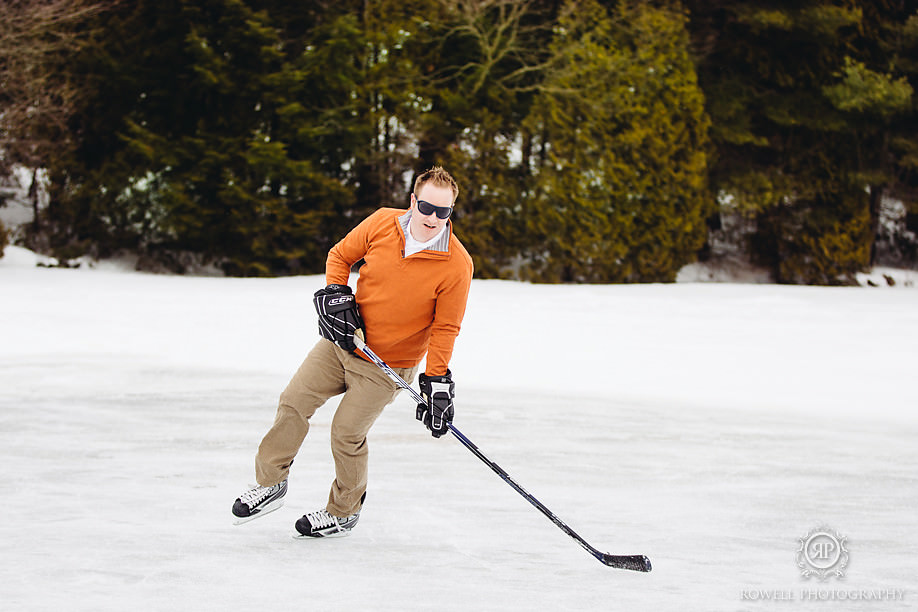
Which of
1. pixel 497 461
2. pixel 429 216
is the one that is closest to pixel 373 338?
pixel 429 216

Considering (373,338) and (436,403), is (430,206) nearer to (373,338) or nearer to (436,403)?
(373,338)

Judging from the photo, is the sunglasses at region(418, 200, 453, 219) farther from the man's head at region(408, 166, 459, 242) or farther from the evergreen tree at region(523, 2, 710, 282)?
the evergreen tree at region(523, 2, 710, 282)

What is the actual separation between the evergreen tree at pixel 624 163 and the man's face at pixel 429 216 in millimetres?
9360

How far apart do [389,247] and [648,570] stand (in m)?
1.48

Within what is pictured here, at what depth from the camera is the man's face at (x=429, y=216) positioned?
360 cm

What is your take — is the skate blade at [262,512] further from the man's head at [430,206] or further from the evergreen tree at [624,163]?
the evergreen tree at [624,163]

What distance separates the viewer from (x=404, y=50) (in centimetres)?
1503

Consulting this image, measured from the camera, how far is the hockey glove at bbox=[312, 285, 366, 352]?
3.60 meters

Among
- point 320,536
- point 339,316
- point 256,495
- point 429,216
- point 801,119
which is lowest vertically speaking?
point 320,536

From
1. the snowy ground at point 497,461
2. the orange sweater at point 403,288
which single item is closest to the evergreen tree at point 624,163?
the snowy ground at point 497,461

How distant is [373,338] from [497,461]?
174cm

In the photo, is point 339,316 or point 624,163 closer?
point 339,316

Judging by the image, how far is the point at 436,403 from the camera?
3629 millimetres

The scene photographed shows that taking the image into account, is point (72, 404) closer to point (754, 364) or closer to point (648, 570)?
point (648, 570)
